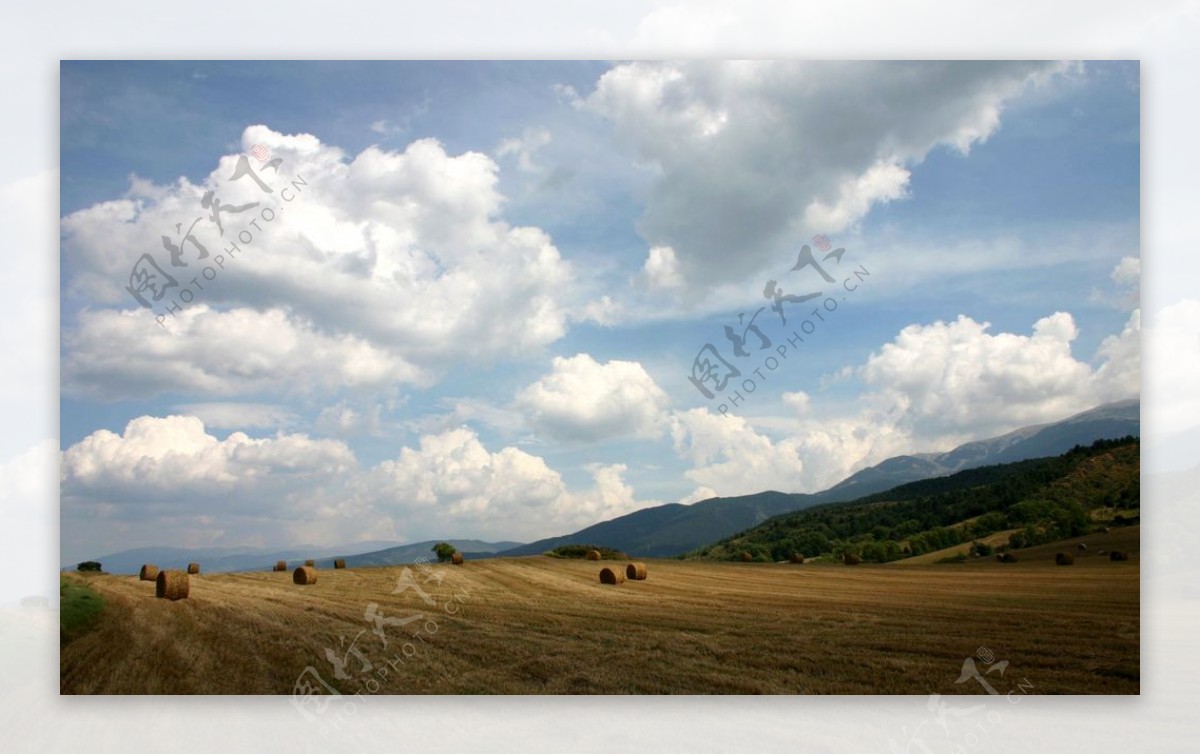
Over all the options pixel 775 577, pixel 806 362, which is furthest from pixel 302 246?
pixel 775 577

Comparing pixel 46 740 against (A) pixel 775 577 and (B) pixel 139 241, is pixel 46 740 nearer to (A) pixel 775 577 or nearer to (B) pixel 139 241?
(B) pixel 139 241

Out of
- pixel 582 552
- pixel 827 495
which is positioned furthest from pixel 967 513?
pixel 582 552

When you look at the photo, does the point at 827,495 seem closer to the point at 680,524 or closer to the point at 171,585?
the point at 680,524

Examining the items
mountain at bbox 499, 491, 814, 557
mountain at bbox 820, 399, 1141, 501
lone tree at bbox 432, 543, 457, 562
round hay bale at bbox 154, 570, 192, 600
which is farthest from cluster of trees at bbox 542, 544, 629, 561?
round hay bale at bbox 154, 570, 192, 600

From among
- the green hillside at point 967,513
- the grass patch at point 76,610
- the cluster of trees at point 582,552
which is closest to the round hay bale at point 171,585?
the grass patch at point 76,610

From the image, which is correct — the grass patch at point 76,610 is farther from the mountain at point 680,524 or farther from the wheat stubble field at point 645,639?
the mountain at point 680,524

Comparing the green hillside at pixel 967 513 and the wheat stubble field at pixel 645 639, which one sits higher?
the green hillside at pixel 967 513

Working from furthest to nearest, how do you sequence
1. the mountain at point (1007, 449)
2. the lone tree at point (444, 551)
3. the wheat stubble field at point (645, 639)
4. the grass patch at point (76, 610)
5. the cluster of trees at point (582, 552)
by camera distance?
1. the cluster of trees at point (582, 552)
2. the lone tree at point (444, 551)
3. the mountain at point (1007, 449)
4. the grass patch at point (76, 610)
5. the wheat stubble field at point (645, 639)
